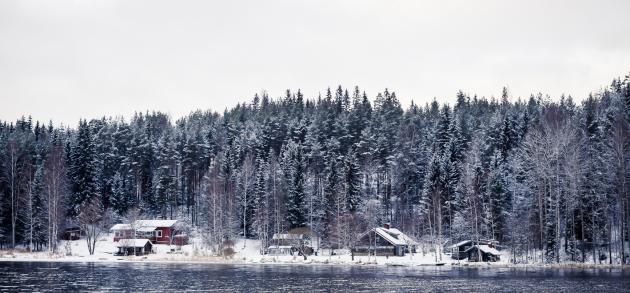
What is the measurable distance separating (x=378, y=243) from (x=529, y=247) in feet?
68.9

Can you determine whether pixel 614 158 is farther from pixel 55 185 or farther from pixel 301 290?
pixel 55 185

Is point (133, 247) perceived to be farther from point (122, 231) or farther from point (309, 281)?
point (309, 281)

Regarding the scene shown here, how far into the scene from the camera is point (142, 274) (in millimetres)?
53000

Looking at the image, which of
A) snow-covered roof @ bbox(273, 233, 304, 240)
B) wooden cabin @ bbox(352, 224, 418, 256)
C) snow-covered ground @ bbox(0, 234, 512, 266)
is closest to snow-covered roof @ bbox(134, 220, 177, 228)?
snow-covered ground @ bbox(0, 234, 512, 266)

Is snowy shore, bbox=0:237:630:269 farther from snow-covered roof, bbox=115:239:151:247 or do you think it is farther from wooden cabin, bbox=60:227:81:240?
wooden cabin, bbox=60:227:81:240

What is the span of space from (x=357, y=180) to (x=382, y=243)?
446 inches

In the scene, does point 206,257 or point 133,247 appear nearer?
point 206,257

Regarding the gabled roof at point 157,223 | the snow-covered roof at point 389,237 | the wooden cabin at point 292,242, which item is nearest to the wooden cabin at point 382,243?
the snow-covered roof at point 389,237

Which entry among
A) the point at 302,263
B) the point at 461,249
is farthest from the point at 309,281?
the point at 461,249

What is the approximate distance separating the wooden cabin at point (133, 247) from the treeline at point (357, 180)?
7.11 metres

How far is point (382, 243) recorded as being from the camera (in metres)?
85.4

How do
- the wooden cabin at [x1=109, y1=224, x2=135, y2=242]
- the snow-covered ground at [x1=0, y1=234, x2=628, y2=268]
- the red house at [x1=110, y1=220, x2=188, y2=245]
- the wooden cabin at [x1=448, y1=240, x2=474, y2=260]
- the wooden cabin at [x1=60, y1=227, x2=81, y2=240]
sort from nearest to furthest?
the snow-covered ground at [x1=0, y1=234, x2=628, y2=268] → the wooden cabin at [x1=448, y1=240, x2=474, y2=260] → the wooden cabin at [x1=109, y1=224, x2=135, y2=242] → the wooden cabin at [x1=60, y1=227, x2=81, y2=240] → the red house at [x1=110, y1=220, x2=188, y2=245]

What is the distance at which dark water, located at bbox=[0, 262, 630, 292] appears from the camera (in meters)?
41.1

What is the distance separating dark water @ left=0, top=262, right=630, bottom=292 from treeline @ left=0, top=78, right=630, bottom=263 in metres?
14.6
